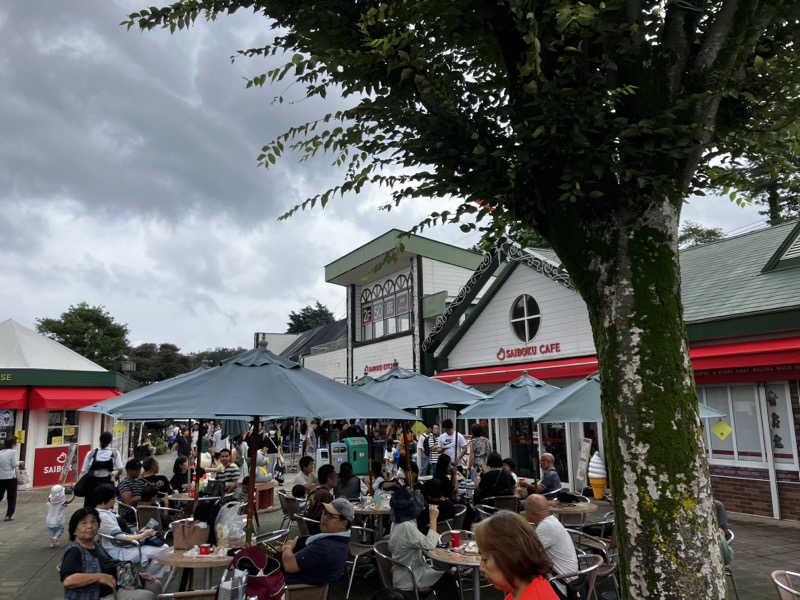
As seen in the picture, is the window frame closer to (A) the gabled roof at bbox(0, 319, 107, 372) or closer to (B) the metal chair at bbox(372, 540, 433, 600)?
(B) the metal chair at bbox(372, 540, 433, 600)

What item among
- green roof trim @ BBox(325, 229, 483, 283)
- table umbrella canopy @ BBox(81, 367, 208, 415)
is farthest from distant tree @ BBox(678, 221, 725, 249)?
table umbrella canopy @ BBox(81, 367, 208, 415)

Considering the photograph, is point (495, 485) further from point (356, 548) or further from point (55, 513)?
point (55, 513)

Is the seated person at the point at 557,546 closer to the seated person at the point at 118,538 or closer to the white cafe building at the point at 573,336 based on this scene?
the seated person at the point at 118,538

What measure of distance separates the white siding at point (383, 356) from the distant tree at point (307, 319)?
39035 mm

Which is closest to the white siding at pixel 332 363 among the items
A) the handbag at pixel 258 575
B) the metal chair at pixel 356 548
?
the metal chair at pixel 356 548

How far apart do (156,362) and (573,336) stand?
4787 cm

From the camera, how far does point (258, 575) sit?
4398 mm

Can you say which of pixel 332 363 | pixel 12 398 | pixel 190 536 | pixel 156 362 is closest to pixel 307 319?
pixel 156 362

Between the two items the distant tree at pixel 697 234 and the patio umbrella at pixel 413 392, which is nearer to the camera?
the patio umbrella at pixel 413 392

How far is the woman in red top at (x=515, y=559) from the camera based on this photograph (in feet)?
8.01

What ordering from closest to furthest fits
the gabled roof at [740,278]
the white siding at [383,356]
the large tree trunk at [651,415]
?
the large tree trunk at [651,415], the gabled roof at [740,278], the white siding at [383,356]

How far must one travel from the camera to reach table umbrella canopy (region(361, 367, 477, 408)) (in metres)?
9.39

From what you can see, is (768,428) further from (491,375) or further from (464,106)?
(464,106)

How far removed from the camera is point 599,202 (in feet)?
12.2
